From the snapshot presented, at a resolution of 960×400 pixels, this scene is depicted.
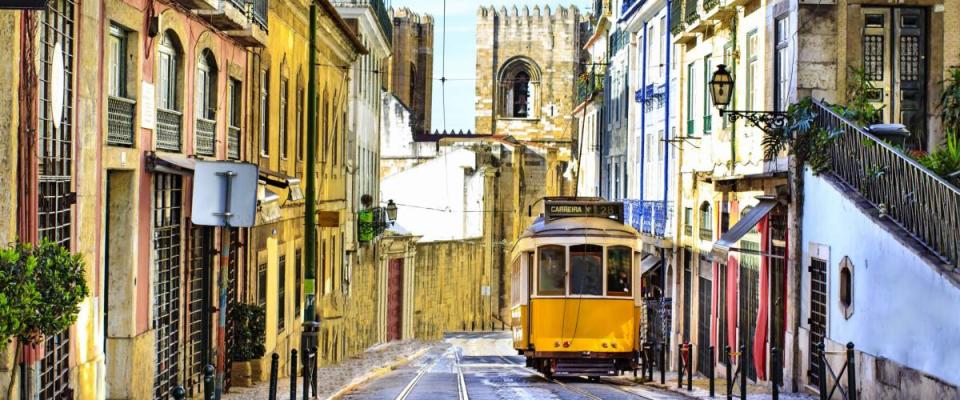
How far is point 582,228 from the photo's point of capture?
75.2 feet

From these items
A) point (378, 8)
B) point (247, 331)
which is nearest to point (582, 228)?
point (247, 331)

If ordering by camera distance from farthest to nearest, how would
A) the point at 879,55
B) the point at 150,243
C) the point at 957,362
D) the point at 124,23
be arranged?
the point at 879,55, the point at 150,243, the point at 124,23, the point at 957,362

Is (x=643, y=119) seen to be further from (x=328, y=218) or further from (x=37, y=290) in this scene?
(x=37, y=290)

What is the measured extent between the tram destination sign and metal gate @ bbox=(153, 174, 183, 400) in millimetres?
8297

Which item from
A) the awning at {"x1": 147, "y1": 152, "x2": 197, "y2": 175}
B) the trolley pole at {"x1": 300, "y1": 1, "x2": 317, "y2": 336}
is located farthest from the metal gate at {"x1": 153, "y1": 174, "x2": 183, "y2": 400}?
the trolley pole at {"x1": 300, "y1": 1, "x2": 317, "y2": 336}

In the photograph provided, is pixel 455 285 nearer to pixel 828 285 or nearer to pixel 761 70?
Result: pixel 761 70

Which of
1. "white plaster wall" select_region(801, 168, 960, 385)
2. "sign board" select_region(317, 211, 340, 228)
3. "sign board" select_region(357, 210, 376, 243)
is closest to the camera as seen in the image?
"white plaster wall" select_region(801, 168, 960, 385)

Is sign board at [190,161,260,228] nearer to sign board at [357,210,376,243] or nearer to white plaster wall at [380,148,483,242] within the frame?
sign board at [357,210,376,243]

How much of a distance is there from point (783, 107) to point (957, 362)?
8939mm

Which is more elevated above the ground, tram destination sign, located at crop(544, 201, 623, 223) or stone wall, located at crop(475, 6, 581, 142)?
stone wall, located at crop(475, 6, 581, 142)

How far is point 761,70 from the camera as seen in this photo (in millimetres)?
22719

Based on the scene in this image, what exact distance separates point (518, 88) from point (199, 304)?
68305mm

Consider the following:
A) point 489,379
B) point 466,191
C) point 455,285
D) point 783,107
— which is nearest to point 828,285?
point 783,107

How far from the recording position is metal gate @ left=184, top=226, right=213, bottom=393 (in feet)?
59.9
